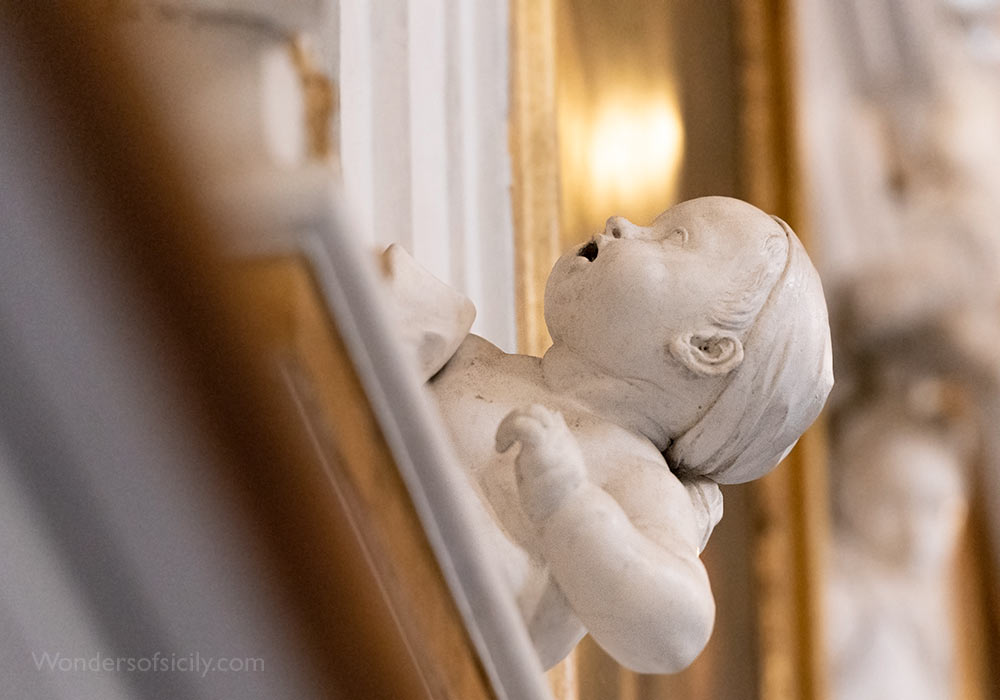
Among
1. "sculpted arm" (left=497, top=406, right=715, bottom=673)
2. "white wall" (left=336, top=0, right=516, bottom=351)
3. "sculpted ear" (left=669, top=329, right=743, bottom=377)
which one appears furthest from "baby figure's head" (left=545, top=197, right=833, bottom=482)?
"white wall" (left=336, top=0, right=516, bottom=351)

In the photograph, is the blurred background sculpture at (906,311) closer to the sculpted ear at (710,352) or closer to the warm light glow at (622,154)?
the warm light glow at (622,154)

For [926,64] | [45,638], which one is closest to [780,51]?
[926,64]

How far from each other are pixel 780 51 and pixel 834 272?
1.30ft

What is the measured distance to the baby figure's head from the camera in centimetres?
89

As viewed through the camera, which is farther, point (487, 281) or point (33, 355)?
point (487, 281)

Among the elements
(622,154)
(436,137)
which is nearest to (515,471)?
(436,137)

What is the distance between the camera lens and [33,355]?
260 mm

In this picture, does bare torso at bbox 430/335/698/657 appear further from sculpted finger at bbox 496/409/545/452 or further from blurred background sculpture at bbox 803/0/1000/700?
blurred background sculpture at bbox 803/0/1000/700

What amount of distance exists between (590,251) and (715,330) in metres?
0.12

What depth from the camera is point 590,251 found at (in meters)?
0.95

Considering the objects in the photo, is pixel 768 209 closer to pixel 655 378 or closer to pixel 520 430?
pixel 655 378

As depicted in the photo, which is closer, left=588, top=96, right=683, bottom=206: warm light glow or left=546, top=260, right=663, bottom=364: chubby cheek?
left=546, top=260, right=663, bottom=364: chubby cheek

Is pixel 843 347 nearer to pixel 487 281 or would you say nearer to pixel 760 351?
pixel 487 281

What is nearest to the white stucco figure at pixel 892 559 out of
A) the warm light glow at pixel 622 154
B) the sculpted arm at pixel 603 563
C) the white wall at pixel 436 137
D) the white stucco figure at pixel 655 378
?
the warm light glow at pixel 622 154
